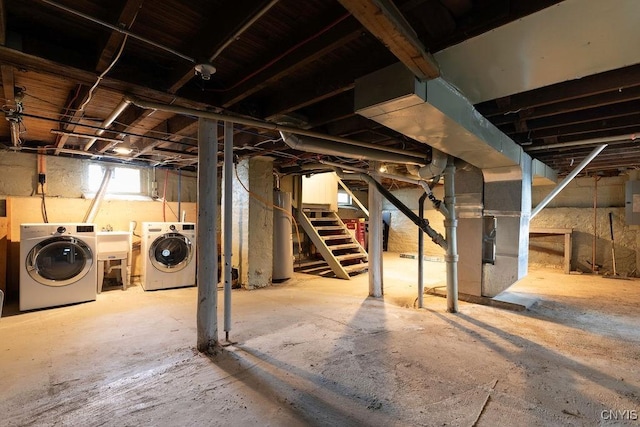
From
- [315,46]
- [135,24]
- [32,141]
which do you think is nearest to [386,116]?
[315,46]

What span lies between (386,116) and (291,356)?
1.80m

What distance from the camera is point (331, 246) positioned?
558 centimetres

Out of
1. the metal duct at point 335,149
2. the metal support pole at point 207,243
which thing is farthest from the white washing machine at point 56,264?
the metal duct at point 335,149

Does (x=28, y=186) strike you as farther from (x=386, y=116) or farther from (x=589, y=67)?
(x=589, y=67)

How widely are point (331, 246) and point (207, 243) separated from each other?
11.4 feet

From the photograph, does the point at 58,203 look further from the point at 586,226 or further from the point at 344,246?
the point at 586,226

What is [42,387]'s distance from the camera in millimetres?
1814

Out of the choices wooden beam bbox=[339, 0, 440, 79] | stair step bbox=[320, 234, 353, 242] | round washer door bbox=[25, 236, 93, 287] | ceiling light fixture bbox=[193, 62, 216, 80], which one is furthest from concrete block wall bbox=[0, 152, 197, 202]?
wooden beam bbox=[339, 0, 440, 79]

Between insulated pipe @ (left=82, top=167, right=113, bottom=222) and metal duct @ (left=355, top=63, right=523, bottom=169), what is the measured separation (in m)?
4.24

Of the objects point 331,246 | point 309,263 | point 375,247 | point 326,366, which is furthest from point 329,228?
point 326,366

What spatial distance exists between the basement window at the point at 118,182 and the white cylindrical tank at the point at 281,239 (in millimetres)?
2187

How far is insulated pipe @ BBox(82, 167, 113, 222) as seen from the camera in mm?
4258

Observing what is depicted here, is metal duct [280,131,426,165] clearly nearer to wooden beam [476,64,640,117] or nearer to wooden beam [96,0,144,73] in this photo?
wooden beam [476,64,640,117]

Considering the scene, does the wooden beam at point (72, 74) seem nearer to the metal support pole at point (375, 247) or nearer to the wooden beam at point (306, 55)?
the wooden beam at point (306, 55)
